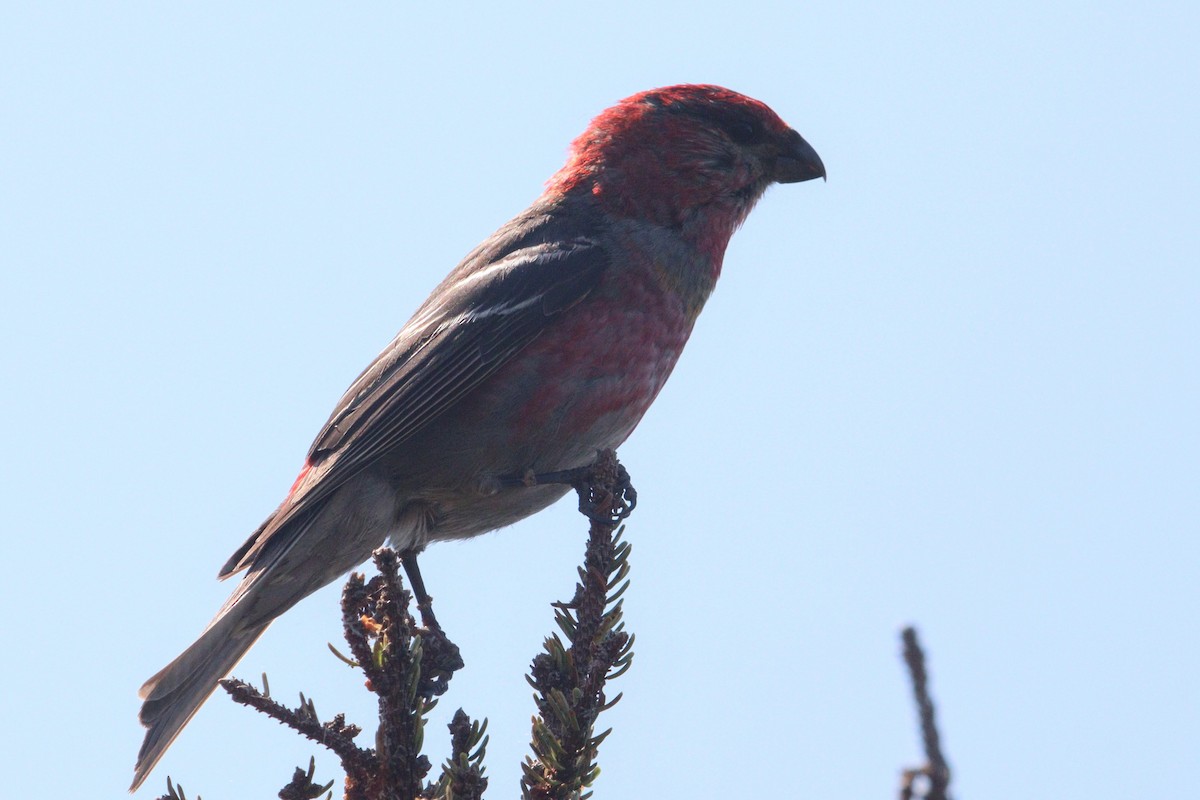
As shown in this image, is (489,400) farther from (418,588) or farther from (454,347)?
(418,588)

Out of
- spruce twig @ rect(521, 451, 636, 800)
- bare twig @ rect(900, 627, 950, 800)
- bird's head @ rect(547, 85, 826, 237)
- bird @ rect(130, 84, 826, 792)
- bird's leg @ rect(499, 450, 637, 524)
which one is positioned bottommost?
bare twig @ rect(900, 627, 950, 800)

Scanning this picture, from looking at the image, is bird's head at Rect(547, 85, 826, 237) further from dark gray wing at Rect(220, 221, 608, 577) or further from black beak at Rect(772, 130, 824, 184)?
dark gray wing at Rect(220, 221, 608, 577)

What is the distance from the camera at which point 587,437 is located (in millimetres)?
4801

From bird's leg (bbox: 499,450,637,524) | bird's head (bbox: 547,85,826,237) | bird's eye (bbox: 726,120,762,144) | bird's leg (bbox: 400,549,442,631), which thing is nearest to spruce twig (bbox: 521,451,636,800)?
bird's leg (bbox: 499,450,637,524)

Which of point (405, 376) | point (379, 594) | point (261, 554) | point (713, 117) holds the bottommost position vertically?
point (379, 594)

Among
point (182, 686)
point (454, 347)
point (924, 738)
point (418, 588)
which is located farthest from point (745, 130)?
point (924, 738)

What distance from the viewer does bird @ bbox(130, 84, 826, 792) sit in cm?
458

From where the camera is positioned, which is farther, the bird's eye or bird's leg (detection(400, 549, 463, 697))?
the bird's eye

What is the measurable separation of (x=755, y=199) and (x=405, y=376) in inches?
74.6

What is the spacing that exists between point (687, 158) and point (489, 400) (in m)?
1.59

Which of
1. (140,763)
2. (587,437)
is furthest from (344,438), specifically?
(140,763)

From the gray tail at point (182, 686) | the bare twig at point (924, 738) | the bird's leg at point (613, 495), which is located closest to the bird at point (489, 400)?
the gray tail at point (182, 686)

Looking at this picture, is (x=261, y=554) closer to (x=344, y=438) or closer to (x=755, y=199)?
(x=344, y=438)

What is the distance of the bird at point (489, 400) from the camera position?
15.0ft
